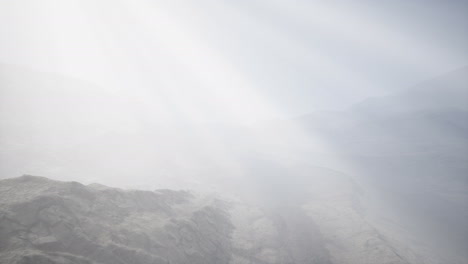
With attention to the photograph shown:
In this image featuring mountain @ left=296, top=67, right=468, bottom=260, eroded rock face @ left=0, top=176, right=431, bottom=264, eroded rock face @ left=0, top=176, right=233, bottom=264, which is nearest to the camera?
eroded rock face @ left=0, top=176, right=233, bottom=264

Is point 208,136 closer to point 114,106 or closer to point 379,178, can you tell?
point 114,106

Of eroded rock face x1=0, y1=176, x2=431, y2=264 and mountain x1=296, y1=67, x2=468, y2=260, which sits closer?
eroded rock face x1=0, y1=176, x2=431, y2=264

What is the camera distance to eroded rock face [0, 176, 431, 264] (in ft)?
69.6

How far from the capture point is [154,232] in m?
28.8

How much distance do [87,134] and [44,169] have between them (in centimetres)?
4646

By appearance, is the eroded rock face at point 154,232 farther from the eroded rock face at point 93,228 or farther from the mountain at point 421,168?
the mountain at point 421,168

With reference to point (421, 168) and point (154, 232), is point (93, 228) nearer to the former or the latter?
point (154, 232)

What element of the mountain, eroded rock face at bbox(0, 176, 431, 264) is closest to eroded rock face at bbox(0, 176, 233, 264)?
eroded rock face at bbox(0, 176, 431, 264)

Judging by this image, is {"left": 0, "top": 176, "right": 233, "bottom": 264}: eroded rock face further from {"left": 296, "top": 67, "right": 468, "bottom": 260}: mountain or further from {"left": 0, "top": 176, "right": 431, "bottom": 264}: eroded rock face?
{"left": 296, "top": 67, "right": 468, "bottom": 260}: mountain

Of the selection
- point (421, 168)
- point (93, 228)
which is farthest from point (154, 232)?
point (421, 168)

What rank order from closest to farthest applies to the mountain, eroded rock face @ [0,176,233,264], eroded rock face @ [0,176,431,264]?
eroded rock face @ [0,176,233,264] → eroded rock face @ [0,176,431,264] → the mountain

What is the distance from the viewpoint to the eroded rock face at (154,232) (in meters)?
21.2

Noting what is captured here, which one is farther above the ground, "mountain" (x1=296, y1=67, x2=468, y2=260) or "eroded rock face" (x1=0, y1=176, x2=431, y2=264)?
"mountain" (x1=296, y1=67, x2=468, y2=260)

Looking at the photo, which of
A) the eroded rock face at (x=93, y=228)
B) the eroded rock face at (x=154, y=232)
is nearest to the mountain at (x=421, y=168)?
the eroded rock face at (x=154, y=232)
